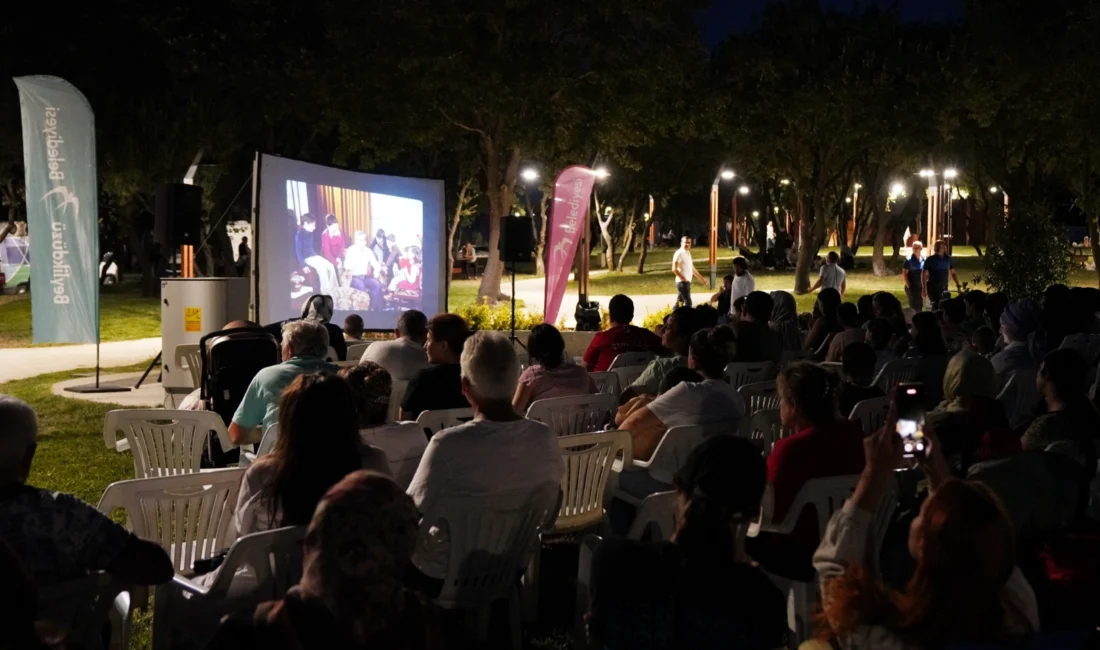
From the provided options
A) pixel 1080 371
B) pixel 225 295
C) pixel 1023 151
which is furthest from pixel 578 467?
pixel 1023 151

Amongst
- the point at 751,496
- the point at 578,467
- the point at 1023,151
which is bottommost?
the point at 578,467

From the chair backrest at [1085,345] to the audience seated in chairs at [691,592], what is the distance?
5.77m

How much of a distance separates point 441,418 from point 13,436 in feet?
8.75

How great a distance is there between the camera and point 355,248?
14.5 metres

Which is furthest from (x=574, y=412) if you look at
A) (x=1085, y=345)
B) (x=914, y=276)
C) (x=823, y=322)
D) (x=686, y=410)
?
(x=914, y=276)

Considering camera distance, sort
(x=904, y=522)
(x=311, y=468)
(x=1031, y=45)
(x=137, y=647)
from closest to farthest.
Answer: (x=311, y=468), (x=904, y=522), (x=137, y=647), (x=1031, y=45)

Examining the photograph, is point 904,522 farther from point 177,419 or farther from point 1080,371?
point 177,419

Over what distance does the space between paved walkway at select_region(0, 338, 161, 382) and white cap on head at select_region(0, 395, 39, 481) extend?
11918mm

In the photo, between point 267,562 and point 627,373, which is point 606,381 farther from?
point 267,562

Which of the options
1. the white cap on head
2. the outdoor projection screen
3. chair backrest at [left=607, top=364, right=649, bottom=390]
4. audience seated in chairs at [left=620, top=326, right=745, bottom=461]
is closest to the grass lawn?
the outdoor projection screen

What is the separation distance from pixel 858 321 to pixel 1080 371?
5374mm

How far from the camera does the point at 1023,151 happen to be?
30.8m

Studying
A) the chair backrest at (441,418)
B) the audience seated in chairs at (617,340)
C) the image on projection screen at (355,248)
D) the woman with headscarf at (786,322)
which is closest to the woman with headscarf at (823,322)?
the woman with headscarf at (786,322)

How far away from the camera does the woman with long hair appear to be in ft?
11.1
